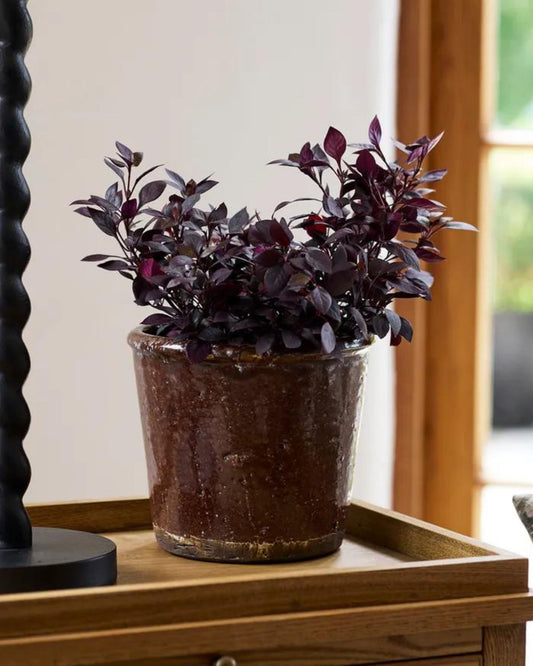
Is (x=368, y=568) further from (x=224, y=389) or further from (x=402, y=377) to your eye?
(x=402, y=377)

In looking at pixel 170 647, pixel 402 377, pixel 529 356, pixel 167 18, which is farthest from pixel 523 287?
pixel 170 647

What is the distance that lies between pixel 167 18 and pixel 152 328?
3.22 feet

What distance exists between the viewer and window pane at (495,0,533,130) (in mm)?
2057

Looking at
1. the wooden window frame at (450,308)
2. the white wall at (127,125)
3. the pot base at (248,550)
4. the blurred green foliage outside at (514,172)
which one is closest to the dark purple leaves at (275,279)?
the pot base at (248,550)

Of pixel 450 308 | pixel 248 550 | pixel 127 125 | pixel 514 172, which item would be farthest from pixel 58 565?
pixel 514 172

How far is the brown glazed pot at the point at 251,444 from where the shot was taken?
861 mm

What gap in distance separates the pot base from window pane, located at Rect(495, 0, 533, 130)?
1.37 metres

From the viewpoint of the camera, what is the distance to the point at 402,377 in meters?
2.00

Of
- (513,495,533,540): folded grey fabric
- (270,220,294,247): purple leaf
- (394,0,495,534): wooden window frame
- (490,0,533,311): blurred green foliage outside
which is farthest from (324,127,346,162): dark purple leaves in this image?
(490,0,533,311): blurred green foliage outside

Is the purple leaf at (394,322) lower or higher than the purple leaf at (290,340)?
higher

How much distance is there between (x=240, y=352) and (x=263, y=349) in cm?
3

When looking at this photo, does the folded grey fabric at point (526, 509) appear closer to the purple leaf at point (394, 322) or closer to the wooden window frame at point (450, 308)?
the purple leaf at point (394, 322)

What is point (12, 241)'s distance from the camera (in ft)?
2.77

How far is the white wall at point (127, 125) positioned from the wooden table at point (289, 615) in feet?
2.94
